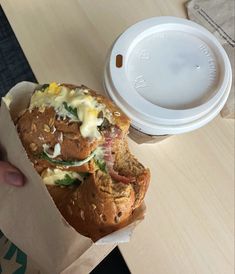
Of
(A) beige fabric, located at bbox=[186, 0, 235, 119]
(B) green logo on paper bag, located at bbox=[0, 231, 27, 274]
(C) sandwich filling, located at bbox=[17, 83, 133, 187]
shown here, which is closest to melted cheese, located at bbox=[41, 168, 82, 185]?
(C) sandwich filling, located at bbox=[17, 83, 133, 187]

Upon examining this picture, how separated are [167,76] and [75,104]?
0.26 meters

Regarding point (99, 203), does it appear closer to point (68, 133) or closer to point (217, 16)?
point (68, 133)

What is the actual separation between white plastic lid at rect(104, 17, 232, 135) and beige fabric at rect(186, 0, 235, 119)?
4.9 inches

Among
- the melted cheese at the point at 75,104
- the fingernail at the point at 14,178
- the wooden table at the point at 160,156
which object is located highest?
the melted cheese at the point at 75,104

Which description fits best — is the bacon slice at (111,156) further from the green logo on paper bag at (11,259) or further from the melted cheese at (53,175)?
the green logo on paper bag at (11,259)

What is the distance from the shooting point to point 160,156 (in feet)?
2.44

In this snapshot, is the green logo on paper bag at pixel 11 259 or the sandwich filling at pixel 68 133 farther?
the green logo on paper bag at pixel 11 259

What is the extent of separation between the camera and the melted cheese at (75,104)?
47 cm

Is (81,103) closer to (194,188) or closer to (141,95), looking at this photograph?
(141,95)

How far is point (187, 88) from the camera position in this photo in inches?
27.3

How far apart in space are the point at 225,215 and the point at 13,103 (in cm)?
41

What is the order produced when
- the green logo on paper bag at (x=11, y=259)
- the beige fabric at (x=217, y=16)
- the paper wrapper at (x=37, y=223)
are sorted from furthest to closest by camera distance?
1. the beige fabric at (x=217, y=16)
2. the green logo on paper bag at (x=11, y=259)
3. the paper wrapper at (x=37, y=223)

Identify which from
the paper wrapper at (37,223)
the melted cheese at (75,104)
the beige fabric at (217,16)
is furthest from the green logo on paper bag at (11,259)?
the beige fabric at (217,16)

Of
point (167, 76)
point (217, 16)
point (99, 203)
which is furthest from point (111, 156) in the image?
point (217, 16)
